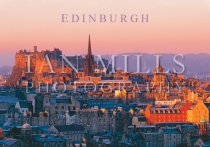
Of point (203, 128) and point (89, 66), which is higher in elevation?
point (89, 66)

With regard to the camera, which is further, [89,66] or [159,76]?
[89,66]

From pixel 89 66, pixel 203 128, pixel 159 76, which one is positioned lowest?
pixel 203 128

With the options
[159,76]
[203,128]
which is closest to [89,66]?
[159,76]

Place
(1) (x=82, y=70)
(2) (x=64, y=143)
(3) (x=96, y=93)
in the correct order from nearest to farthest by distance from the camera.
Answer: (2) (x=64, y=143)
(3) (x=96, y=93)
(1) (x=82, y=70)

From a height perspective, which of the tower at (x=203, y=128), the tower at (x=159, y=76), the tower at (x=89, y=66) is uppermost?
the tower at (x=89, y=66)

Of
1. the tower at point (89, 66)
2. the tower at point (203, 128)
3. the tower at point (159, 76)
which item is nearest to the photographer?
the tower at point (203, 128)

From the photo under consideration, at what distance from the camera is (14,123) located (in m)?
39.7

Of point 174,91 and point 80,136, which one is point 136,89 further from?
point 80,136

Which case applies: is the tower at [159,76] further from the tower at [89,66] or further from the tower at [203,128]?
the tower at [203,128]

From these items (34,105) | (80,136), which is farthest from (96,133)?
(34,105)

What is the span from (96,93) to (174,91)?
4354 millimetres

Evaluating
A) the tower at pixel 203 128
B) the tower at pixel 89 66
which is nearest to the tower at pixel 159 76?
the tower at pixel 89 66

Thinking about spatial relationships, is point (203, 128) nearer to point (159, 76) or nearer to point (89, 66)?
point (159, 76)

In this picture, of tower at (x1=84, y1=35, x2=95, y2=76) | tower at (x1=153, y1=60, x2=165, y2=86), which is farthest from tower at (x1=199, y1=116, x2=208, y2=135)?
tower at (x1=84, y1=35, x2=95, y2=76)
